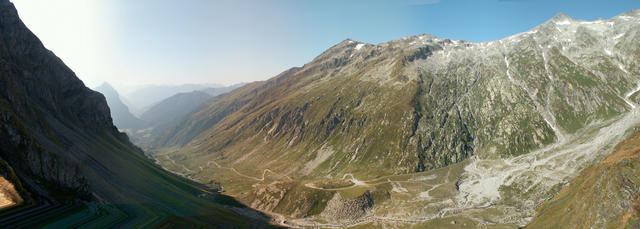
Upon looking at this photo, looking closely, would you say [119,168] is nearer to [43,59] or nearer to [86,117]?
[86,117]

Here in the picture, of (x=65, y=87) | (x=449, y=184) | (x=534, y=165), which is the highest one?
(x=65, y=87)

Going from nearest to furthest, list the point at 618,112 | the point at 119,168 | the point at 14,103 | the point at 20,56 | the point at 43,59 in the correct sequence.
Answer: the point at 14,103 < the point at 119,168 < the point at 20,56 < the point at 43,59 < the point at 618,112

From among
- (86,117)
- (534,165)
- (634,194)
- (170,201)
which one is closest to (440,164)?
(534,165)

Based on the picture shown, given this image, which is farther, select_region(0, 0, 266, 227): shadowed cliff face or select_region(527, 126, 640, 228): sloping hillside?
select_region(0, 0, 266, 227): shadowed cliff face

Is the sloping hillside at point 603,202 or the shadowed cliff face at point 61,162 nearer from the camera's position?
the sloping hillside at point 603,202

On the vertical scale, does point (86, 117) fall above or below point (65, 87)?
below

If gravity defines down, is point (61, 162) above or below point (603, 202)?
above

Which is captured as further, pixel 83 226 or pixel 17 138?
pixel 17 138

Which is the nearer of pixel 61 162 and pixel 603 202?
pixel 603 202
